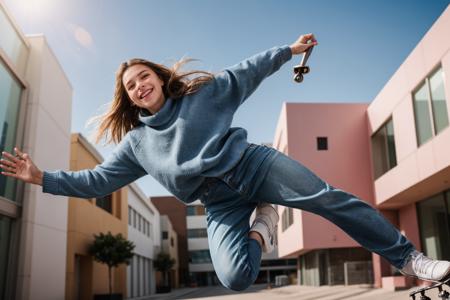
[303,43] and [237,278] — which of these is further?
[303,43]

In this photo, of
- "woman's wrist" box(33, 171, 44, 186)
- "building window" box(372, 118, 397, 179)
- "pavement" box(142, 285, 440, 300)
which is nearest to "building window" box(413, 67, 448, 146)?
"building window" box(372, 118, 397, 179)

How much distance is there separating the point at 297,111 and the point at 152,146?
19.1 metres

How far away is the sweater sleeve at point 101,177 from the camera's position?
2867 mm

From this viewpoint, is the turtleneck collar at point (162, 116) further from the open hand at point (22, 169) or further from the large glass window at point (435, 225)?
the large glass window at point (435, 225)

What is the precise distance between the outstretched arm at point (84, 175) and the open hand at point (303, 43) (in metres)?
1.12

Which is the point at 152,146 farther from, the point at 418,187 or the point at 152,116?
the point at 418,187

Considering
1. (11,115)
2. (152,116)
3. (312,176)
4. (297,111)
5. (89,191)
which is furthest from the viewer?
(297,111)

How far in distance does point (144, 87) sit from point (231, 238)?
0.95 meters

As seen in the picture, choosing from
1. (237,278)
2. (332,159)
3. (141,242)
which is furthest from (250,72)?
(141,242)

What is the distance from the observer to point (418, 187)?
45.4 ft

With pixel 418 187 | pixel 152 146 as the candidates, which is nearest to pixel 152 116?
pixel 152 146

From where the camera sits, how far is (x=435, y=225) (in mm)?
14227

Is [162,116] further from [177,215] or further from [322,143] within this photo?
[177,215]

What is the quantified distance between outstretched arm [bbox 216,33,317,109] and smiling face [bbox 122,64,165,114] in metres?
0.34
